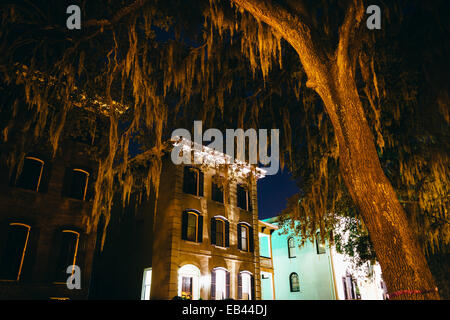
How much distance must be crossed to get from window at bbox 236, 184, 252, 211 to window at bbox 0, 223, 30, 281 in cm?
1283

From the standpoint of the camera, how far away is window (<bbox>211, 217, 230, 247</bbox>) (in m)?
18.6

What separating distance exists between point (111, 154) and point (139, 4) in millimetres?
3311

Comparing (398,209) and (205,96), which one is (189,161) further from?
(398,209)

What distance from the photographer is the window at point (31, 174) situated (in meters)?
12.7

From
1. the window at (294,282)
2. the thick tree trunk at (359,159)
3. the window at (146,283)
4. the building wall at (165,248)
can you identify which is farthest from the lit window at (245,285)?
the thick tree trunk at (359,159)

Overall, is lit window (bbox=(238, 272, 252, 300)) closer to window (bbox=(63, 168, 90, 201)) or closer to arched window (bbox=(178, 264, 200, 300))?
arched window (bbox=(178, 264, 200, 300))

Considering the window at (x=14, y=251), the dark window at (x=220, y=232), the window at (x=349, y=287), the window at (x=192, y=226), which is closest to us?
the window at (x=14, y=251)

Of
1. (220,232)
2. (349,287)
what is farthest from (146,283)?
(349,287)

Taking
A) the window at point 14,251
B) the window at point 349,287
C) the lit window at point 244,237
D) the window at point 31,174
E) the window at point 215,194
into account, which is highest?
the window at point 215,194

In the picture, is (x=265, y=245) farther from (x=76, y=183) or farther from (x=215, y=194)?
(x=76, y=183)

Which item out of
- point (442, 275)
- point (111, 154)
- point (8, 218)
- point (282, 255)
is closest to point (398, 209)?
point (111, 154)

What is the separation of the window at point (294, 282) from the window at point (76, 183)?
63.1ft

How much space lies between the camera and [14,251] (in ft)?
38.7

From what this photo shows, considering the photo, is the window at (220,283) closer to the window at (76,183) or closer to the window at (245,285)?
the window at (245,285)
